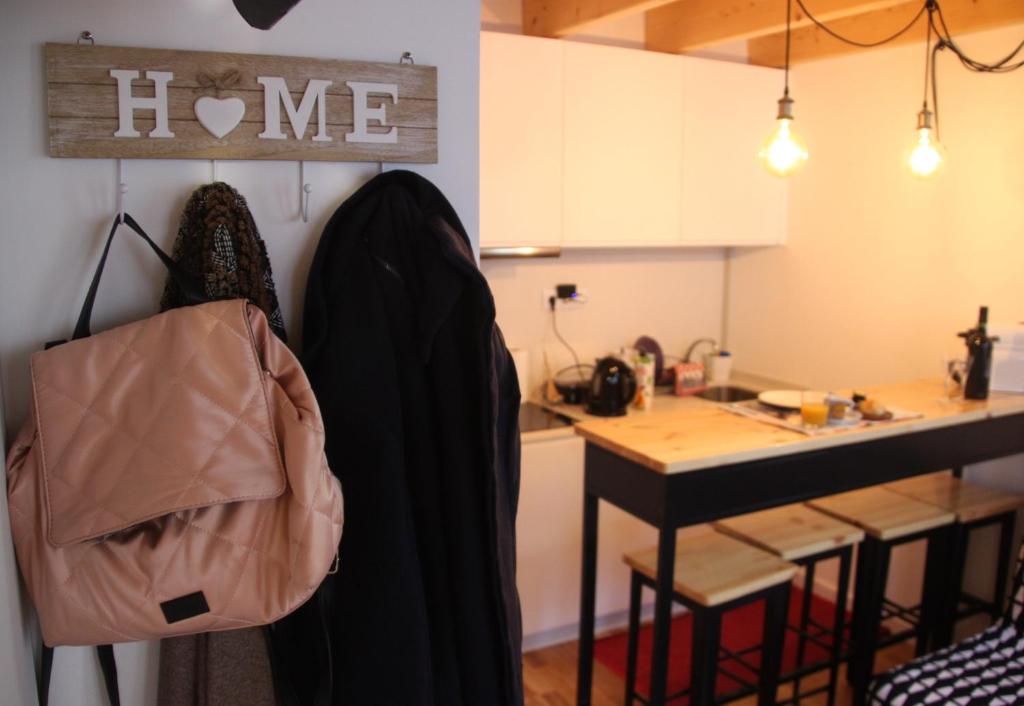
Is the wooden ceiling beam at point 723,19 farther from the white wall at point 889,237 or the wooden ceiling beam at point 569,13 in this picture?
the white wall at point 889,237

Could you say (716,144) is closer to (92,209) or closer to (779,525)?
(779,525)

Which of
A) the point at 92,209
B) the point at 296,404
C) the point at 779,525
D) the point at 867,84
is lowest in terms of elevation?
the point at 779,525

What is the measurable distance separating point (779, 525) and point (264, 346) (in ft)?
6.39

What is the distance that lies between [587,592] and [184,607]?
1.56 metres

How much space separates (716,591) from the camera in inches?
83.4

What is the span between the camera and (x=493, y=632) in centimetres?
127

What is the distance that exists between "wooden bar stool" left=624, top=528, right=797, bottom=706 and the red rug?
1.74ft

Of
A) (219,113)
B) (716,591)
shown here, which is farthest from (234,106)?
(716,591)

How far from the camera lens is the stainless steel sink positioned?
3.66 metres

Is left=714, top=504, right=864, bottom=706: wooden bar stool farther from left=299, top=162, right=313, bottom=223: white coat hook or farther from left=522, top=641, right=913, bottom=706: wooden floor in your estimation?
left=299, top=162, right=313, bottom=223: white coat hook

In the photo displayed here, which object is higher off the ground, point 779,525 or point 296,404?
point 296,404

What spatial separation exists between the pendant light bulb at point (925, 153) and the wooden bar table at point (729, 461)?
74 centimetres

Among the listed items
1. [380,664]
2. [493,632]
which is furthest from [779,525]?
[380,664]

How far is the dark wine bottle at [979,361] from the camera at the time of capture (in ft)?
8.51
